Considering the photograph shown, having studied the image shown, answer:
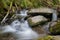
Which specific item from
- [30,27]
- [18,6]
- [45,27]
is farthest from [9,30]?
[18,6]

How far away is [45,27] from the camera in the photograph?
25.7 feet

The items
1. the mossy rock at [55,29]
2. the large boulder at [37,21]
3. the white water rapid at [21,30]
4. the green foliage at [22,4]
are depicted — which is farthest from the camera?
the green foliage at [22,4]

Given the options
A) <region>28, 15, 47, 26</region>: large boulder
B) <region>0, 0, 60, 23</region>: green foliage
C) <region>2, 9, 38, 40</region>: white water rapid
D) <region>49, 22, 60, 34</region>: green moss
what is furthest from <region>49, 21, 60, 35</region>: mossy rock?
<region>0, 0, 60, 23</region>: green foliage

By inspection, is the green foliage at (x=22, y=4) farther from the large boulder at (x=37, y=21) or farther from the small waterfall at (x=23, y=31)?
the large boulder at (x=37, y=21)

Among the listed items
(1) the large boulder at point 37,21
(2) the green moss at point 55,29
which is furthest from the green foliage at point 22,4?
(2) the green moss at point 55,29

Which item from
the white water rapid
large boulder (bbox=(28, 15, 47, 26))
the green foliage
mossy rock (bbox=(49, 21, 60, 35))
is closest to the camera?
mossy rock (bbox=(49, 21, 60, 35))

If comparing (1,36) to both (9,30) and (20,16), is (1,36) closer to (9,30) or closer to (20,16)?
(9,30)

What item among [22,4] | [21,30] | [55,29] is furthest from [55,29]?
[22,4]

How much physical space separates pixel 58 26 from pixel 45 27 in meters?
1.20

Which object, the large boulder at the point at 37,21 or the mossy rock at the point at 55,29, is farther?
the large boulder at the point at 37,21

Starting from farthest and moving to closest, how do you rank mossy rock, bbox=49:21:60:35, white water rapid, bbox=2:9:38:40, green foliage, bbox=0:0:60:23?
green foliage, bbox=0:0:60:23 < white water rapid, bbox=2:9:38:40 < mossy rock, bbox=49:21:60:35

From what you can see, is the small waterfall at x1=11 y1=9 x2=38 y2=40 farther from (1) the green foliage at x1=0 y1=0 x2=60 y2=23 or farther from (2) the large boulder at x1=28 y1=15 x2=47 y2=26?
(1) the green foliage at x1=0 y1=0 x2=60 y2=23

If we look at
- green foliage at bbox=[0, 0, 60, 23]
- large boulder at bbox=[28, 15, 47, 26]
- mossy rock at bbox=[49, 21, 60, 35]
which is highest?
green foliage at bbox=[0, 0, 60, 23]

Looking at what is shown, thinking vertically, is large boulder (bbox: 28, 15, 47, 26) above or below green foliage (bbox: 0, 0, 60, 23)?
below
